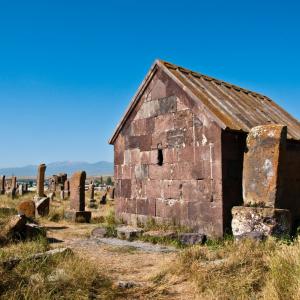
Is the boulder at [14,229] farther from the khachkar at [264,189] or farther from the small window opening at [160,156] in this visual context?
the khachkar at [264,189]

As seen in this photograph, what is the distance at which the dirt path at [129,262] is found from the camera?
467 cm

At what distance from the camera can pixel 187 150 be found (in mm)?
8805

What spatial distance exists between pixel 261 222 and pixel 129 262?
7.80ft

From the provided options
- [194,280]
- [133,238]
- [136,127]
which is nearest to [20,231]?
[133,238]

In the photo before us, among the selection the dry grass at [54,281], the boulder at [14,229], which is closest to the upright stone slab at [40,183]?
the boulder at [14,229]

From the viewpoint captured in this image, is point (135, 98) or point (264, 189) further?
point (135, 98)

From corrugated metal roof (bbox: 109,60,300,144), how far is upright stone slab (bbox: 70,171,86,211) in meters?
2.59

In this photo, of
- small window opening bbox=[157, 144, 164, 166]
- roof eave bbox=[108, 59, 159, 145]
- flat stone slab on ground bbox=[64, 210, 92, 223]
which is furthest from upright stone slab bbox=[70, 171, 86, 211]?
small window opening bbox=[157, 144, 164, 166]

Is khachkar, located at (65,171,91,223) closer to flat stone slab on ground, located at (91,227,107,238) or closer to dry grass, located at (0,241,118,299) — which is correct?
flat stone slab on ground, located at (91,227,107,238)

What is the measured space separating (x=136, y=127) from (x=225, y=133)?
307 cm

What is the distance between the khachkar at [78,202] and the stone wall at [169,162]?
2.21 m

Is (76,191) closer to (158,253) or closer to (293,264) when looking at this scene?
(158,253)

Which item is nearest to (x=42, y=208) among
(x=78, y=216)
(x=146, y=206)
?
(x=78, y=216)

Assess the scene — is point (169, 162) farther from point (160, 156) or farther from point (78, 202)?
point (78, 202)
